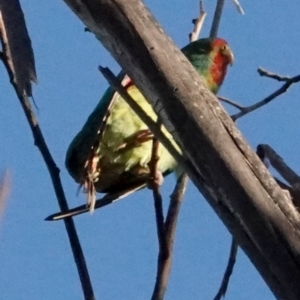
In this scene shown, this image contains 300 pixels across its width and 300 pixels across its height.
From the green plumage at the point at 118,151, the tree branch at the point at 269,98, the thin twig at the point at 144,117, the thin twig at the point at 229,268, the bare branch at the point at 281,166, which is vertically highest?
the green plumage at the point at 118,151

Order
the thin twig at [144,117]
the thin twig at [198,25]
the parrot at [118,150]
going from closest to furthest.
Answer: the thin twig at [144,117]
the thin twig at [198,25]
the parrot at [118,150]

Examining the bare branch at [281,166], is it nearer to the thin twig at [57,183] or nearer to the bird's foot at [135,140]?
the thin twig at [57,183]

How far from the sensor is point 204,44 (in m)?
3.95

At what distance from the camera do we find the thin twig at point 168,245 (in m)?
1.26

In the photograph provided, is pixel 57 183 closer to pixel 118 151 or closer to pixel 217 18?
pixel 217 18

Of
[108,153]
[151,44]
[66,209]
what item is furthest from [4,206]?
[108,153]

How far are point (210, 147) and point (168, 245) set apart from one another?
333mm

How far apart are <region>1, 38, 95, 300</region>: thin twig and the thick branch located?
0.22 meters

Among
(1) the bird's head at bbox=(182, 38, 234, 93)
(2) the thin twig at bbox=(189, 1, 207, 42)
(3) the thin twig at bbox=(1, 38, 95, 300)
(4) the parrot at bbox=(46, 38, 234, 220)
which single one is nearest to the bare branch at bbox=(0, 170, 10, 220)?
(3) the thin twig at bbox=(1, 38, 95, 300)

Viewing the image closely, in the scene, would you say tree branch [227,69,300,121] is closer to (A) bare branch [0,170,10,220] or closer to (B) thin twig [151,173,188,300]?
(B) thin twig [151,173,188,300]

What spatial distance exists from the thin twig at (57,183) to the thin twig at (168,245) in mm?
124

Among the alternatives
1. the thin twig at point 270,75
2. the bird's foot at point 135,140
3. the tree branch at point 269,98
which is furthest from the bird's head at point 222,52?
the tree branch at point 269,98

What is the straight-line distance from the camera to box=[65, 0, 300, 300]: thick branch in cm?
102

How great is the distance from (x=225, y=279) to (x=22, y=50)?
0.53 metres
